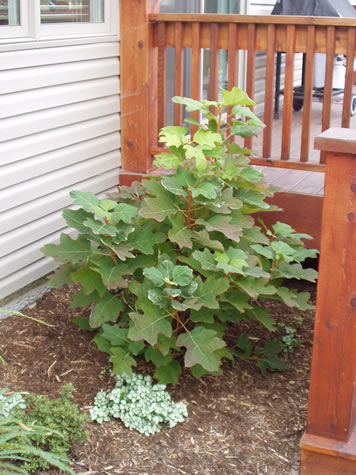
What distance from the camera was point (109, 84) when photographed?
14.1 ft

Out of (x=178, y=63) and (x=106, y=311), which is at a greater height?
(x=178, y=63)

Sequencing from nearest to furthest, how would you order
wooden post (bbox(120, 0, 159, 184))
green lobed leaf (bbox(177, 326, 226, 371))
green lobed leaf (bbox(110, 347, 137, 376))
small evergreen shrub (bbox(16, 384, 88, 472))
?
→ small evergreen shrub (bbox(16, 384, 88, 472)) → green lobed leaf (bbox(177, 326, 226, 371)) → green lobed leaf (bbox(110, 347, 137, 376)) → wooden post (bbox(120, 0, 159, 184))

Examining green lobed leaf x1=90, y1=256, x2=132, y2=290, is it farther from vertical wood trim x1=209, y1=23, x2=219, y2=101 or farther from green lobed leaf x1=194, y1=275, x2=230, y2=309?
vertical wood trim x1=209, y1=23, x2=219, y2=101

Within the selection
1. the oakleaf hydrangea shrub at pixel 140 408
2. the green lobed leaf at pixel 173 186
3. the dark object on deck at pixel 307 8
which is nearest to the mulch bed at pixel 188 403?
the oakleaf hydrangea shrub at pixel 140 408

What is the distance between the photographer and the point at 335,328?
7.68 ft

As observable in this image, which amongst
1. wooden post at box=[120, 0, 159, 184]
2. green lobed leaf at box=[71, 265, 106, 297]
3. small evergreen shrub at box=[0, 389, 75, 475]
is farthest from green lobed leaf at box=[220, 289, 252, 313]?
wooden post at box=[120, 0, 159, 184]

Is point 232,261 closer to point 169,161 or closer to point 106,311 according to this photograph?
point 169,161

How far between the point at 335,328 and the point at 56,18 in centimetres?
243

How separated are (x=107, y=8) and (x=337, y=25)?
1.39m

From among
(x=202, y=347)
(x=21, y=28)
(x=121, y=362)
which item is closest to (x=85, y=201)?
(x=121, y=362)

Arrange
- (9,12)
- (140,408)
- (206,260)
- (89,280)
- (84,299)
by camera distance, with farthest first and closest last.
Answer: (9,12)
(84,299)
(89,280)
(206,260)
(140,408)

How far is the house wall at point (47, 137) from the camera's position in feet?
11.6

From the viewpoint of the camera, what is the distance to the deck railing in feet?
12.8

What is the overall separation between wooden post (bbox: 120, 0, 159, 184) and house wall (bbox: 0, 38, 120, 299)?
7 centimetres
